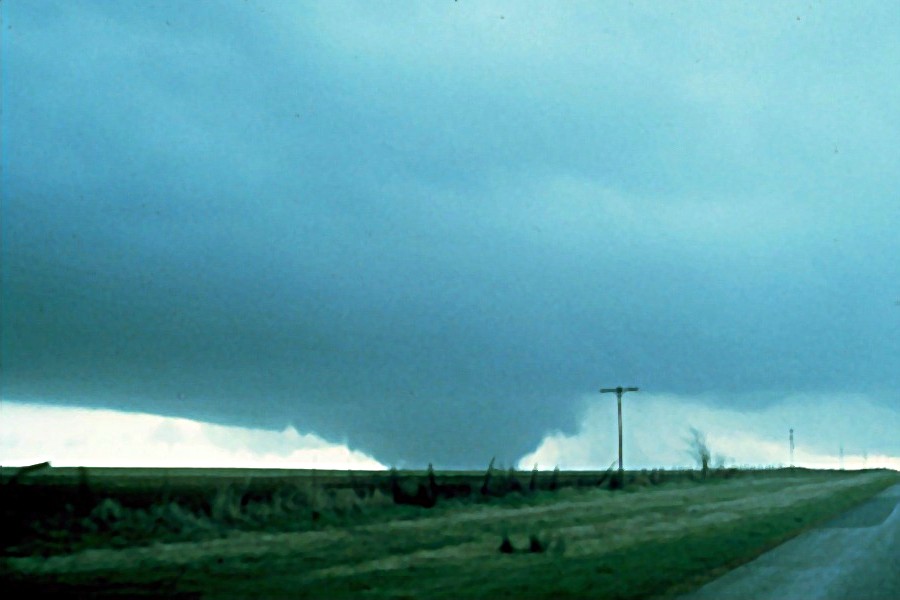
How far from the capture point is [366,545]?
Answer: 22891mm

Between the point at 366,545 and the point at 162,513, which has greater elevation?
the point at 162,513

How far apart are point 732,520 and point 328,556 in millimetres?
18634

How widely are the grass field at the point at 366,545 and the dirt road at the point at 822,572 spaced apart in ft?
2.27

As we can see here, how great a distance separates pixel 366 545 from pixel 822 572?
9.72m

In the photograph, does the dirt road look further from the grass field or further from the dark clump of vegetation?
the dark clump of vegetation

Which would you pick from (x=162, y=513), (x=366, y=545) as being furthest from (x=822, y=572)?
(x=162, y=513)

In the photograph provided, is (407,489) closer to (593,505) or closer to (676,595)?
(593,505)

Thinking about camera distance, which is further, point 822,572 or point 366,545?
point 366,545

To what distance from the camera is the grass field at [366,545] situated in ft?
52.4

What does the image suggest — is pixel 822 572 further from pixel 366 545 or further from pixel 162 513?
pixel 162 513

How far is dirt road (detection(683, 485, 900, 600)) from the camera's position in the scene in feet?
48.7

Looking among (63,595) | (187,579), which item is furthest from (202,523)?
(63,595)

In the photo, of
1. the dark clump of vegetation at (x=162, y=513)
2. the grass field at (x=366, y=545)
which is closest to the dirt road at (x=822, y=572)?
the grass field at (x=366, y=545)

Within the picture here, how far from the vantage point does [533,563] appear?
19781 mm
